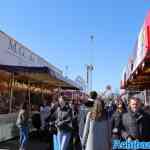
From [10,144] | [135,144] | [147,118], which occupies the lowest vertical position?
[10,144]

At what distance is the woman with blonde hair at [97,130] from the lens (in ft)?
22.4

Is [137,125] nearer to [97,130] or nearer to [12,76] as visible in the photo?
[97,130]

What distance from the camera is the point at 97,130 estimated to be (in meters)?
6.93

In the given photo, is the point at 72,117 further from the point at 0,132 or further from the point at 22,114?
the point at 0,132

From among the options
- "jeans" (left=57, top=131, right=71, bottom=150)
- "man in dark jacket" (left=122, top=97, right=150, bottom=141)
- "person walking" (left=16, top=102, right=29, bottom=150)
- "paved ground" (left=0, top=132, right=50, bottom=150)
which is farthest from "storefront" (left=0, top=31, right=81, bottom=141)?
"man in dark jacket" (left=122, top=97, right=150, bottom=141)

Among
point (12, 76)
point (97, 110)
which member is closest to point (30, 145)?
point (12, 76)

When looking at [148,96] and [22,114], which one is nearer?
[22,114]

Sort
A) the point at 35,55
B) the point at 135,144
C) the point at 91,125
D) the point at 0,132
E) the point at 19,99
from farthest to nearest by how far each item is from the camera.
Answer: the point at 35,55, the point at 19,99, the point at 0,132, the point at 91,125, the point at 135,144

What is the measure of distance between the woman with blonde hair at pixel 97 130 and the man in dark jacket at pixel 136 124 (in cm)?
48

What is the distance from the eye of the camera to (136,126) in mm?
6398

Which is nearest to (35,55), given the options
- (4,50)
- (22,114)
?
(4,50)

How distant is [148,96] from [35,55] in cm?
947

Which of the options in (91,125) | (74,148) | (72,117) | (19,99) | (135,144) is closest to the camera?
(135,144)

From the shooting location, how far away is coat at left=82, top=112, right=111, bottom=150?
6855 millimetres
